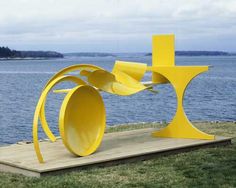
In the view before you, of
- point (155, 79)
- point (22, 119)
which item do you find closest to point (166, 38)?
point (155, 79)

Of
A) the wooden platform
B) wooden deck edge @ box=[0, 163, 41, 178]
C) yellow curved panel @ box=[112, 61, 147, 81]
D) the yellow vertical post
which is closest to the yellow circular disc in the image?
the wooden platform

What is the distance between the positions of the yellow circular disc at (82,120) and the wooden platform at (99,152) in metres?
0.23

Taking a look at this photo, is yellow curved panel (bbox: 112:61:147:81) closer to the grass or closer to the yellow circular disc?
the yellow circular disc

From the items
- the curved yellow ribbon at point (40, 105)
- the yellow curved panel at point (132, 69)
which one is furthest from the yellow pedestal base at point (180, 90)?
the curved yellow ribbon at point (40, 105)

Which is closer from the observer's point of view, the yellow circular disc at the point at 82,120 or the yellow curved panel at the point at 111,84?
the yellow circular disc at the point at 82,120

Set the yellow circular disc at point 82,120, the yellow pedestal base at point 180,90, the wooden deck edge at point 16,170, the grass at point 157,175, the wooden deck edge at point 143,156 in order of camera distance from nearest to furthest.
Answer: the grass at point 157,175, the wooden deck edge at point 16,170, the wooden deck edge at point 143,156, the yellow circular disc at point 82,120, the yellow pedestal base at point 180,90

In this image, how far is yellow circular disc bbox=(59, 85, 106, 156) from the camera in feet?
36.3

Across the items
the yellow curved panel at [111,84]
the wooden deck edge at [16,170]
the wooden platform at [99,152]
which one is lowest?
the wooden deck edge at [16,170]

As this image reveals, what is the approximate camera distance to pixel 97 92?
11.8 meters

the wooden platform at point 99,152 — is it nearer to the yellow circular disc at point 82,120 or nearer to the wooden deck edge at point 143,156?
the wooden deck edge at point 143,156

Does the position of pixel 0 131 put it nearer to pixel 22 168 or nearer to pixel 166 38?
pixel 166 38

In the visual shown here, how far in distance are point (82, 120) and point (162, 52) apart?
3.30 meters

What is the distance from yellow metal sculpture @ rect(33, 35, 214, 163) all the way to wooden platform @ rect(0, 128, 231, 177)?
29 centimetres

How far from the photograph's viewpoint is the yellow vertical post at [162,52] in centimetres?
1386
